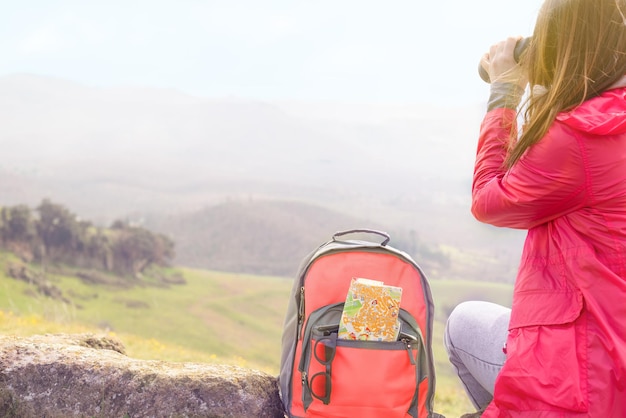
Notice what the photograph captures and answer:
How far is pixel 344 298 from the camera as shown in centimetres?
306

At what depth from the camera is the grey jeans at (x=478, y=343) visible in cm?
287

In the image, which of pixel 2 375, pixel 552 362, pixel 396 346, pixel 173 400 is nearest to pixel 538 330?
pixel 552 362

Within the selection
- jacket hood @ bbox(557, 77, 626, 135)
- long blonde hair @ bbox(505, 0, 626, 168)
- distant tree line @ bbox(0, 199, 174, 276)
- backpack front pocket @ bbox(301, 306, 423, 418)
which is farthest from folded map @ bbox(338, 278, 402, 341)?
distant tree line @ bbox(0, 199, 174, 276)

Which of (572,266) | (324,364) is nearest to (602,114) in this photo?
(572,266)

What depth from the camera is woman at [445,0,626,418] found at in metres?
2.21

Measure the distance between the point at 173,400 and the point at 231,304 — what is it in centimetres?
5602

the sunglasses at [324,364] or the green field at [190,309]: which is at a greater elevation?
the sunglasses at [324,364]

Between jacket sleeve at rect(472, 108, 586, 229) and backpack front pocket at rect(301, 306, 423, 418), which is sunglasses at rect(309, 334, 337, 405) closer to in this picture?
backpack front pocket at rect(301, 306, 423, 418)

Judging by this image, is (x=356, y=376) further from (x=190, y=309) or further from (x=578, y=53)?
(x=190, y=309)

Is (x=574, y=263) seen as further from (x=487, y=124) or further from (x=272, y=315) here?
(x=272, y=315)

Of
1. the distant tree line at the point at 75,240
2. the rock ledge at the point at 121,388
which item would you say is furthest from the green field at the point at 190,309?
the rock ledge at the point at 121,388

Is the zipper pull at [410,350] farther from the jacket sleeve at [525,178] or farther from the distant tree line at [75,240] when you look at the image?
the distant tree line at [75,240]

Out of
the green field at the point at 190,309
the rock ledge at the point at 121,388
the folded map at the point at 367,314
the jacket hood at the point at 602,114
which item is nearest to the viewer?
the jacket hood at the point at 602,114

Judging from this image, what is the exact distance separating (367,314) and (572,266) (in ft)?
3.30
